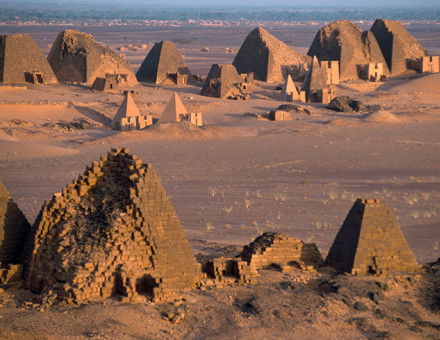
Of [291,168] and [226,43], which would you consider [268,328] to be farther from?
[226,43]

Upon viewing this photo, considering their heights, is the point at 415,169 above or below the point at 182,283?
below

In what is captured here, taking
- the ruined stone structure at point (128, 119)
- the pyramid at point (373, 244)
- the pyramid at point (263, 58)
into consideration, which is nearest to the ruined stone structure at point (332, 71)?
the pyramid at point (263, 58)

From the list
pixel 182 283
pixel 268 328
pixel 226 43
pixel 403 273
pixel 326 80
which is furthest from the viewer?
pixel 226 43

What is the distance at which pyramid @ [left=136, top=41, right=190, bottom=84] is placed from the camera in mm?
42219

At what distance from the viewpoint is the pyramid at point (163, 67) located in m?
42.2

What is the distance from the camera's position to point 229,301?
8977 millimetres

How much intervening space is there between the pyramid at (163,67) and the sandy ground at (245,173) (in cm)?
149

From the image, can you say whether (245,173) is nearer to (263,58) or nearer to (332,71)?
(263,58)

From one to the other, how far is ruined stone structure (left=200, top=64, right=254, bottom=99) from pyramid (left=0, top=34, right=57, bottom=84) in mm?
6434

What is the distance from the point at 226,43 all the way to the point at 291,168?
7251cm

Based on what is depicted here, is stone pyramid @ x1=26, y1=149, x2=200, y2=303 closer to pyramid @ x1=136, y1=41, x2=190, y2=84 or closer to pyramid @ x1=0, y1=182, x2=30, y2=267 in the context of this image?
pyramid @ x1=0, y1=182, x2=30, y2=267

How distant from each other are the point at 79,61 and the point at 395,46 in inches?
662

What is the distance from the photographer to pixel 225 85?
3844cm

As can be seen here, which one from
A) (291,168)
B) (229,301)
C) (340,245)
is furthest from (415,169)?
A: (229,301)
